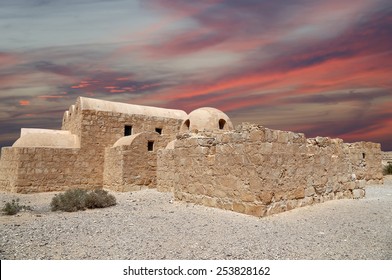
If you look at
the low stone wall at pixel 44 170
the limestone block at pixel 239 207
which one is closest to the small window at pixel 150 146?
the low stone wall at pixel 44 170

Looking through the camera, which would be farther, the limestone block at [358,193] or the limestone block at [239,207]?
the limestone block at [358,193]

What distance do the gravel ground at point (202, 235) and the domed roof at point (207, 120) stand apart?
6362 mm

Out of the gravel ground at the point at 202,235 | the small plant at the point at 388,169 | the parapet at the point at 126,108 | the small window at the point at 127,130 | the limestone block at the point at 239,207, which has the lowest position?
the gravel ground at the point at 202,235

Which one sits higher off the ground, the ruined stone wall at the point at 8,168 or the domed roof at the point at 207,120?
the domed roof at the point at 207,120

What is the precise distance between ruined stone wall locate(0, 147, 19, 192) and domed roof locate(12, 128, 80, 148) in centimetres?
54

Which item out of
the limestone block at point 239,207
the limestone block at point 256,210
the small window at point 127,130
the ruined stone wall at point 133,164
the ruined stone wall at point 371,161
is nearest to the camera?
the limestone block at point 256,210

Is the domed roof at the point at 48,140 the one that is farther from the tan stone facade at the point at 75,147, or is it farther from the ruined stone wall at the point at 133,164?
the ruined stone wall at the point at 133,164

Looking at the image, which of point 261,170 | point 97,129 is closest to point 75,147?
point 97,129

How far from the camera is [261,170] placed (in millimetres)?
6449

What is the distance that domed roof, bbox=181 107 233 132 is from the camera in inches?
514

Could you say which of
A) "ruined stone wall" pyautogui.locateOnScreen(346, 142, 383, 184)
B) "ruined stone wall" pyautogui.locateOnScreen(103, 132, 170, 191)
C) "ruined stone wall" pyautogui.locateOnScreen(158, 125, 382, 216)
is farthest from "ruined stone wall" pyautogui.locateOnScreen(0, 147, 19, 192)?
"ruined stone wall" pyautogui.locateOnScreen(346, 142, 383, 184)

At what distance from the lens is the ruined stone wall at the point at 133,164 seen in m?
14.2

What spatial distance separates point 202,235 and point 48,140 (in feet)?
40.6

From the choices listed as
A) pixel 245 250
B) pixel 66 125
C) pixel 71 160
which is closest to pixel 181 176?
pixel 245 250
